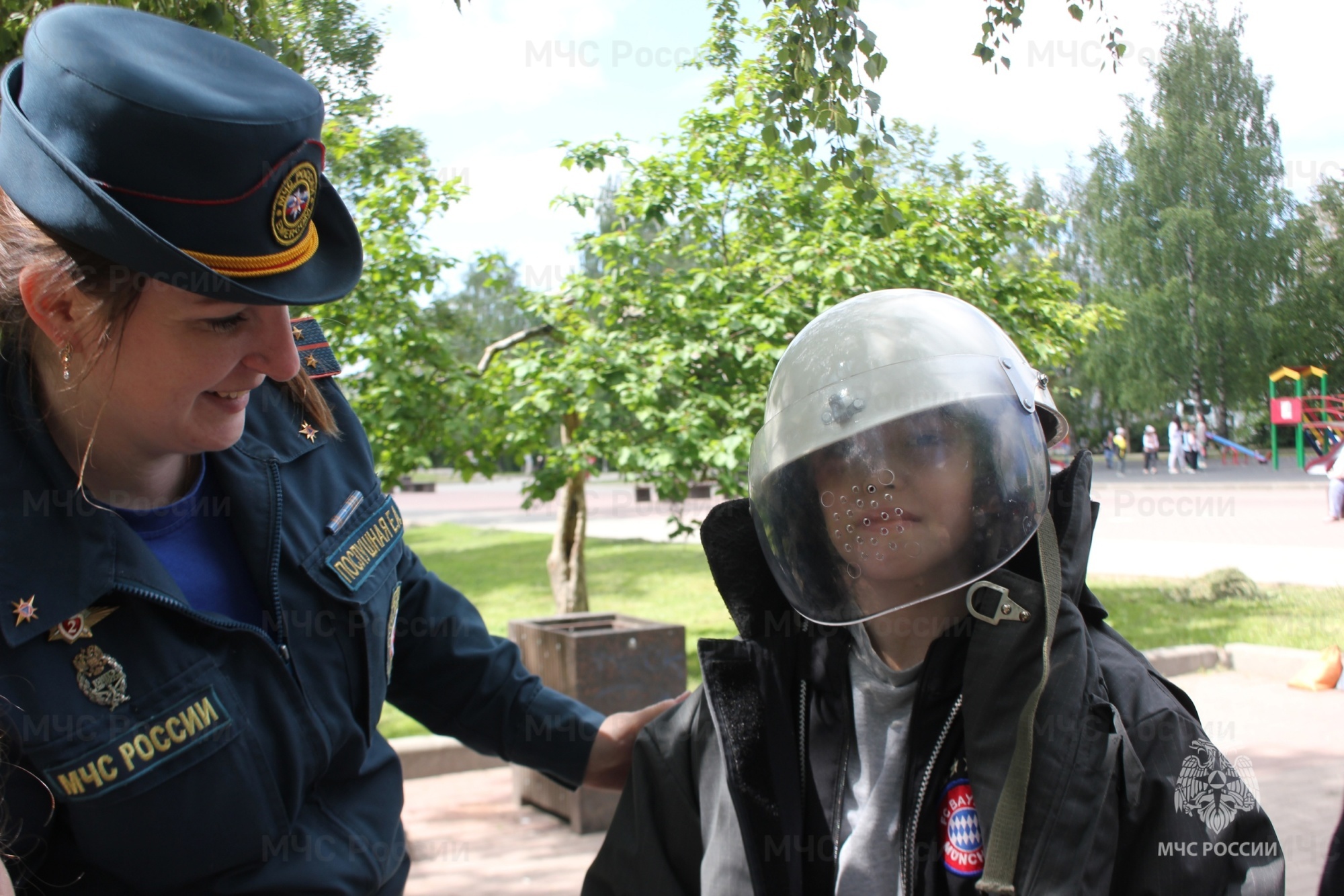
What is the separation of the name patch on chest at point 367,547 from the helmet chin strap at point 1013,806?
39.6 inches

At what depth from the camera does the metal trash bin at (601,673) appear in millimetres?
4906

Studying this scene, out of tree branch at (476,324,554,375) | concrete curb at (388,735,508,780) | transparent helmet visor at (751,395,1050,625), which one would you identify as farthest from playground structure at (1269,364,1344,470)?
tree branch at (476,324,554,375)

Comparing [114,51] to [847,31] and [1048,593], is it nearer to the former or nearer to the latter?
[1048,593]

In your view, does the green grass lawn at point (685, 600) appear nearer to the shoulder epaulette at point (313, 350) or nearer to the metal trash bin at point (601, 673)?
the metal trash bin at point (601, 673)

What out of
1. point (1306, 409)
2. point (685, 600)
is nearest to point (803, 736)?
point (1306, 409)

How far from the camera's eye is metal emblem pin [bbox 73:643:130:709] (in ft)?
4.53

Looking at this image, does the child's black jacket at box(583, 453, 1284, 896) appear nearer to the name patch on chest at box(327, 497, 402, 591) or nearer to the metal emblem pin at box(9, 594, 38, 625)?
the name patch on chest at box(327, 497, 402, 591)

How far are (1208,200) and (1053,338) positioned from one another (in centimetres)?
364

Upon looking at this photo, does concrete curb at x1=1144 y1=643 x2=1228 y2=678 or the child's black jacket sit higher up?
the child's black jacket

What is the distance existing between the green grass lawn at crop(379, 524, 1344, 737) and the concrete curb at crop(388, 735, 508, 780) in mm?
884

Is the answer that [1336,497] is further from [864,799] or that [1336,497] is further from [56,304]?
[56,304]

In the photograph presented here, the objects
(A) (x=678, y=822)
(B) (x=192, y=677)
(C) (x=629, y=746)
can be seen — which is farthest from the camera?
(C) (x=629, y=746)

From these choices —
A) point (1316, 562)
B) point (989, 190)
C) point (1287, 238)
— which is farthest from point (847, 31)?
point (1316, 562)

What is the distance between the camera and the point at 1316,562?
10789 millimetres
